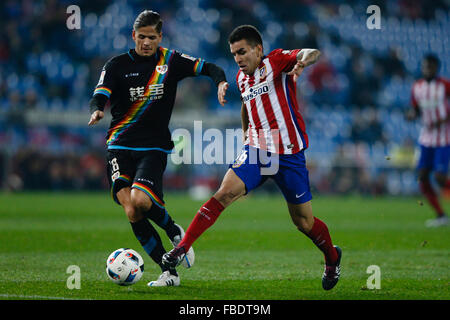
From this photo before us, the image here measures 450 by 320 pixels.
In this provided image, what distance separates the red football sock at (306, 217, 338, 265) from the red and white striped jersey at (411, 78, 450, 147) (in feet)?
23.3

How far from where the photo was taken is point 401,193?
71.7ft

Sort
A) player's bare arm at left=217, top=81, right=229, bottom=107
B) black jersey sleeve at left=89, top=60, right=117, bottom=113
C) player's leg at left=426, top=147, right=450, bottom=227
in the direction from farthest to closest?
player's leg at left=426, top=147, right=450, bottom=227 → black jersey sleeve at left=89, top=60, right=117, bottom=113 → player's bare arm at left=217, top=81, right=229, bottom=107

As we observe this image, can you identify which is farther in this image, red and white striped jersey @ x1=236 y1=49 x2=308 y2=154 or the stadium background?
the stadium background

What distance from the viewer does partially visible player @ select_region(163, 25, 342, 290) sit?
5.57 metres

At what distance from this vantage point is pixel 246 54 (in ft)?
18.6

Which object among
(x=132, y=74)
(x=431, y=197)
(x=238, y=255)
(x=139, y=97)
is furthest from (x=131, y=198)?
(x=431, y=197)

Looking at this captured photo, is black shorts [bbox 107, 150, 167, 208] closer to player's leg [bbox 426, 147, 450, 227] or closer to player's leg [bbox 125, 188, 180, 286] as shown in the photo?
player's leg [bbox 125, 188, 180, 286]

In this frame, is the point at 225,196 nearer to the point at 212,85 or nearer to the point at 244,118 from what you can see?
the point at 244,118

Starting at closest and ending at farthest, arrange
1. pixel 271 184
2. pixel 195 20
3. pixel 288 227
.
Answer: pixel 288 227
pixel 271 184
pixel 195 20

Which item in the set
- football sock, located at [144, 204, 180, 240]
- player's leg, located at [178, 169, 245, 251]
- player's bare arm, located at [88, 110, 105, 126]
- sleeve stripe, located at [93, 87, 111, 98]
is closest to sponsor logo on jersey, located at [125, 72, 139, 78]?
sleeve stripe, located at [93, 87, 111, 98]

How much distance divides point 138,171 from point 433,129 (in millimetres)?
8135
